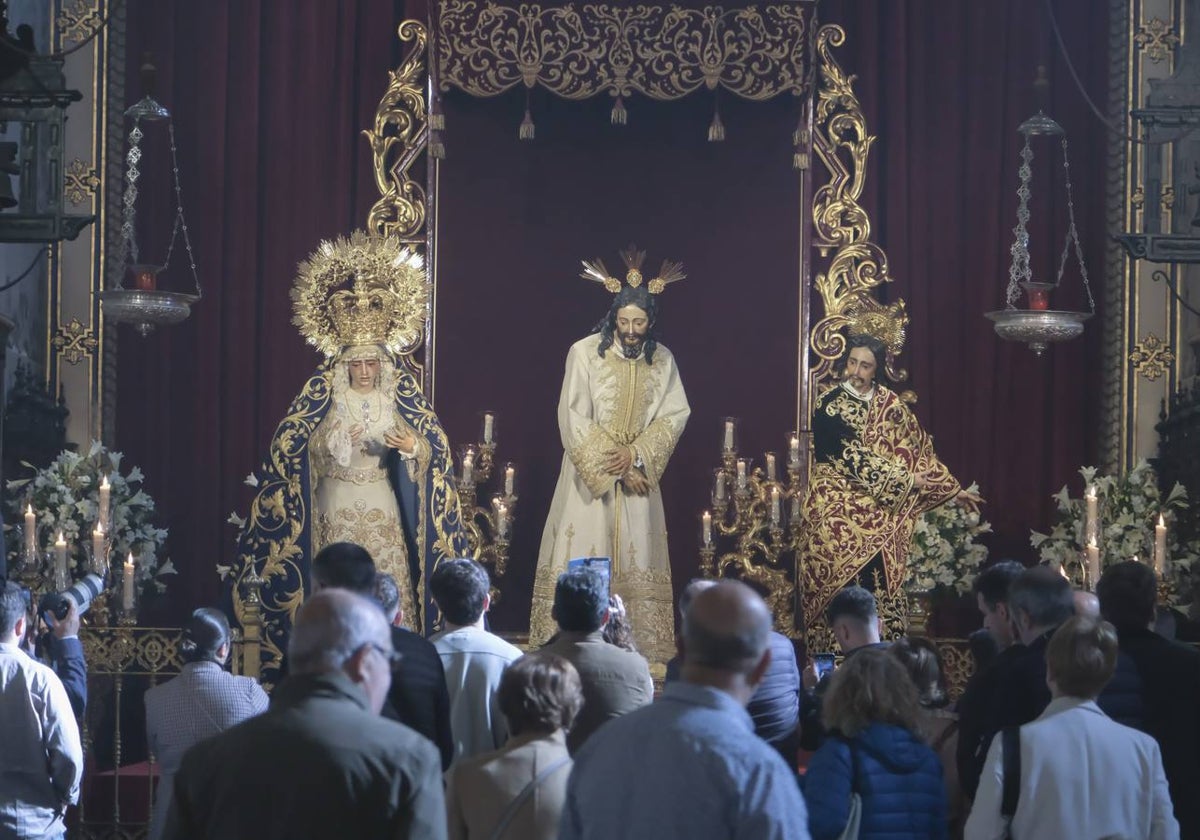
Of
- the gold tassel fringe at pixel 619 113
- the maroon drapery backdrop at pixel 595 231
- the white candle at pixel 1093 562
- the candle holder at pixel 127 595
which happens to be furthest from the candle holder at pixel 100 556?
the white candle at pixel 1093 562

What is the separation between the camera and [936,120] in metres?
13.0

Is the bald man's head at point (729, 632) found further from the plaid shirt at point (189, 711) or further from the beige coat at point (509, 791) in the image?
the plaid shirt at point (189, 711)

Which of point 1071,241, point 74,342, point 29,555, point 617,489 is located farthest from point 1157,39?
point 29,555

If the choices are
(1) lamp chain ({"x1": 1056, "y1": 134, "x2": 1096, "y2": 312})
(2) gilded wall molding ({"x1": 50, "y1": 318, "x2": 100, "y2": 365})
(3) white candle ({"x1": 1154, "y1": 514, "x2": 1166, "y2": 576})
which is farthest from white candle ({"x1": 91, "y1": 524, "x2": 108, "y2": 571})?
(1) lamp chain ({"x1": 1056, "y1": 134, "x2": 1096, "y2": 312})

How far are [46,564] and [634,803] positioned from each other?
8266 millimetres

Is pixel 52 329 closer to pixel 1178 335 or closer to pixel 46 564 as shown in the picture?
pixel 46 564

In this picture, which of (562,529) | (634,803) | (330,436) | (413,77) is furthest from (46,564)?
(634,803)

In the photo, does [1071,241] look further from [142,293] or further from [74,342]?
[74,342]

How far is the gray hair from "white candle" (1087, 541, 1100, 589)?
299 inches

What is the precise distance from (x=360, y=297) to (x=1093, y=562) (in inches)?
176

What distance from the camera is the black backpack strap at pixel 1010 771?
16.8 feet

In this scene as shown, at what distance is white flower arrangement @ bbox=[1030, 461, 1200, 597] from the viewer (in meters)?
11.9

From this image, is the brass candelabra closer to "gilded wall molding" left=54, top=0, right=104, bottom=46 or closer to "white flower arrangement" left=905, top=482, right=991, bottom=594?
"white flower arrangement" left=905, top=482, right=991, bottom=594

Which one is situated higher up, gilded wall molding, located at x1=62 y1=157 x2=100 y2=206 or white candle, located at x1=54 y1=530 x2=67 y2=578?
gilded wall molding, located at x1=62 y1=157 x2=100 y2=206
